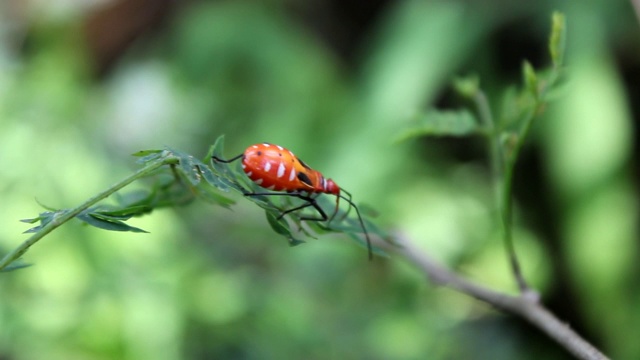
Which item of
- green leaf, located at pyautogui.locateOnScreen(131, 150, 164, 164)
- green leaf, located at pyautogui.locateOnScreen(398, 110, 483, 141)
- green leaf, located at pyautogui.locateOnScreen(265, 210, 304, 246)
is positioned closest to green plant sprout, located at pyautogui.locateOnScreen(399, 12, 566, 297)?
green leaf, located at pyautogui.locateOnScreen(398, 110, 483, 141)

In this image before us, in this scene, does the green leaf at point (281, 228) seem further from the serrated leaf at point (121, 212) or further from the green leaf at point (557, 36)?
the green leaf at point (557, 36)

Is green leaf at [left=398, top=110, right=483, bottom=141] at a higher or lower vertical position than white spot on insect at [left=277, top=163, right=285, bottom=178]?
lower

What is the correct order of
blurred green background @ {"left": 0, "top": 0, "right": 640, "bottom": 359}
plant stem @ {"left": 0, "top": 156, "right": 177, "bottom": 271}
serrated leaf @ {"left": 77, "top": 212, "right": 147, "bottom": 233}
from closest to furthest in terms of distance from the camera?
plant stem @ {"left": 0, "top": 156, "right": 177, "bottom": 271}, serrated leaf @ {"left": 77, "top": 212, "right": 147, "bottom": 233}, blurred green background @ {"left": 0, "top": 0, "right": 640, "bottom": 359}

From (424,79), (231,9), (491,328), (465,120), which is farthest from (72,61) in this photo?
(465,120)

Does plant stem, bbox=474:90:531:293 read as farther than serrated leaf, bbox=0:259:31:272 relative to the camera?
Yes

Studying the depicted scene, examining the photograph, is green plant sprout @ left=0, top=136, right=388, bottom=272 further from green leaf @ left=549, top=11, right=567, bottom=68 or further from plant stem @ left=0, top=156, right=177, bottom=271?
green leaf @ left=549, top=11, right=567, bottom=68

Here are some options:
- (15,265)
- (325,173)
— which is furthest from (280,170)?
(325,173)

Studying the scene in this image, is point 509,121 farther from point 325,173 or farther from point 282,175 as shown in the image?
point 325,173

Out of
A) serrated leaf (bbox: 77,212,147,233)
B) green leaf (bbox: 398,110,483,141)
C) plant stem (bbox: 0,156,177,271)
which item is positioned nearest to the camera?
plant stem (bbox: 0,156,177,271)
